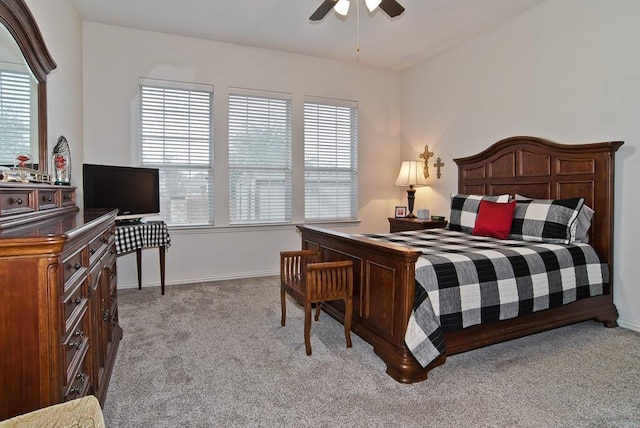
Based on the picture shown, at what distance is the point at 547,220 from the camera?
10.4ft

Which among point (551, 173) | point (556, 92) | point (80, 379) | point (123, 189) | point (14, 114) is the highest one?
point (556, 92)

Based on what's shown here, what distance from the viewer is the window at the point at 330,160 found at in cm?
522

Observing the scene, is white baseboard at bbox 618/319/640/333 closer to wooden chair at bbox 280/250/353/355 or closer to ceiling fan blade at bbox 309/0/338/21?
wooden chair at bbox 280/250/353/355

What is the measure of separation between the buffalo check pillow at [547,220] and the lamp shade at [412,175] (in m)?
1.77

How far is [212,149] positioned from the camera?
4.65m

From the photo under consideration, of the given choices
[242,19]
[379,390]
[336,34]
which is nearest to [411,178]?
[336,34]

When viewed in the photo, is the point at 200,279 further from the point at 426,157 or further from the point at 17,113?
the point at 426,157

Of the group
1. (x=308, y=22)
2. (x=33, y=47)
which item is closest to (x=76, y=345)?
(x=33, y=47)

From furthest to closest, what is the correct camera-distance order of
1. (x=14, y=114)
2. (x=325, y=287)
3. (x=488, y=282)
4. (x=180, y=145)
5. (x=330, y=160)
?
(x=330, y=160) < (x=180, y=145) < (x=325, y=287) < (x=488, y=282) < (x=14, y=114)

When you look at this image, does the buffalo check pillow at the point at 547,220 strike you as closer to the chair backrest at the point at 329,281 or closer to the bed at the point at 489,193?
the bed at the point at 489,193

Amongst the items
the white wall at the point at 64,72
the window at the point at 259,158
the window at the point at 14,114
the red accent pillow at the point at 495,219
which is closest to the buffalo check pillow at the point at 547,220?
the red accent pillow at the point at 495,219

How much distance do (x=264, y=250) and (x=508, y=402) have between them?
3458 mm

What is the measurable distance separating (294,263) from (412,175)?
2595 millimetres

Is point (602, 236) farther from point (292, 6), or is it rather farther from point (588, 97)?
point (292, 6)
